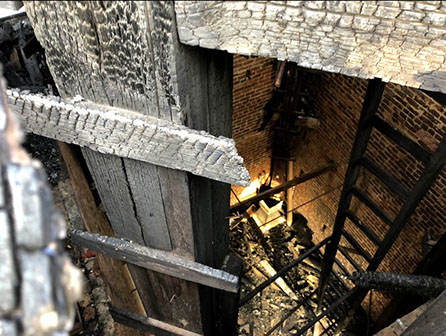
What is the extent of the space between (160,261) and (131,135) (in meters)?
0.99

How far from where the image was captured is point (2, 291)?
52cm

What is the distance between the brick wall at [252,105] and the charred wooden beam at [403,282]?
362 cm

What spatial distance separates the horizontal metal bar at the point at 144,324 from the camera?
2791mm

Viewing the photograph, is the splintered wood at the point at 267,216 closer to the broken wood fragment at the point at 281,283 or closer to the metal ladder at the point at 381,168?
the broken wood fragment at the point at 281,283

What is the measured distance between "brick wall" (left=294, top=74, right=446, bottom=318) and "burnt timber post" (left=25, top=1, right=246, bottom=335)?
3.38 meters

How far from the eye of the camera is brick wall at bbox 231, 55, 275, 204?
6.14 meters

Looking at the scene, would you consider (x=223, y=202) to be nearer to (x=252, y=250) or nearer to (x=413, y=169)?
(x=413, y=169)

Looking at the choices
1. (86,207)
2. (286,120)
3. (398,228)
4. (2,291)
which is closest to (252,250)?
(286,120)

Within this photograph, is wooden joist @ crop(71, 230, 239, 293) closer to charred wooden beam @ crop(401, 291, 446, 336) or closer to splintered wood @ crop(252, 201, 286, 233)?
charred wooden beam @ crop(401, 291, 446, 336)

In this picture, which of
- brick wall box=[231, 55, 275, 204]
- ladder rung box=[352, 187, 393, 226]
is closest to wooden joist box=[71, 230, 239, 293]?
ladder rung box=[352, 187, 393, 226]

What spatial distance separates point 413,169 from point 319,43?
4412 mm

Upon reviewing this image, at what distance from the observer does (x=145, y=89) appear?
1.33m

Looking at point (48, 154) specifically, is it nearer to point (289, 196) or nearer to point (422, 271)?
point (422, 271)

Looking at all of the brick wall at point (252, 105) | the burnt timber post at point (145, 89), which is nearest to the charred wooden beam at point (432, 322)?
the burnt timber post at point (145, 89)
